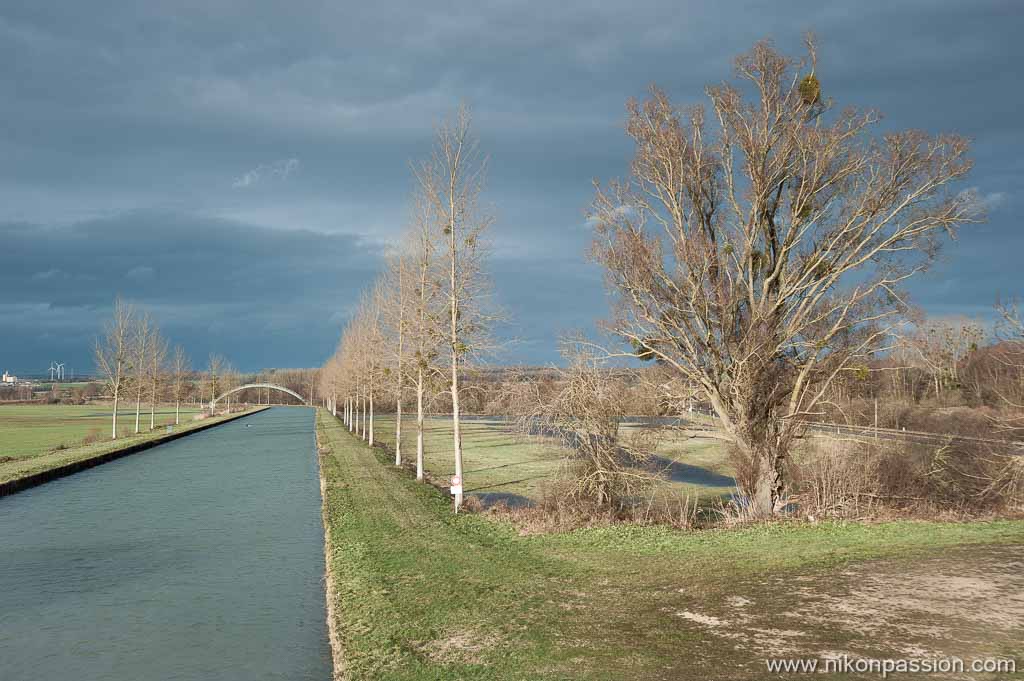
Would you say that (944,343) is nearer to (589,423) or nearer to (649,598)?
(589,423)

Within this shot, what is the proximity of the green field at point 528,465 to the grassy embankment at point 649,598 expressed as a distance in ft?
14.9

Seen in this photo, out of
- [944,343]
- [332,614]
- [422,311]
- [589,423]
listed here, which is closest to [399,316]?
[422,311]

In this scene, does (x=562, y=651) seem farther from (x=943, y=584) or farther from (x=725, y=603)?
(x=943, y=584)

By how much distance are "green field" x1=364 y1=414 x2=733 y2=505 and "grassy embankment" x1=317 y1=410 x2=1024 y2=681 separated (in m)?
4.53

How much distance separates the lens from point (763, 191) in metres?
17.6

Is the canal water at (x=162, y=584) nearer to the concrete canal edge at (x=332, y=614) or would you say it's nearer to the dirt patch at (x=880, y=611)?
the concrete canal edge at (x=332, y=614)

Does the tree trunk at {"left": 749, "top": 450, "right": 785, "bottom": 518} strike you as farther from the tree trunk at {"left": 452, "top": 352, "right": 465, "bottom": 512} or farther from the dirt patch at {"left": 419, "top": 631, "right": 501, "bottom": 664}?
the dirt patch at {"left": 419, "top": 631, "right": 501, "bottom": 664}

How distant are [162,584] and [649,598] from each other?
31.2ft

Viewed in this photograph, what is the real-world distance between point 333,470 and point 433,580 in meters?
20.3

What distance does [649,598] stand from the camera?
10.3 meters

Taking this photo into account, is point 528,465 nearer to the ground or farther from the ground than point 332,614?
nearer to the ground

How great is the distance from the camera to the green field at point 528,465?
23356 mm

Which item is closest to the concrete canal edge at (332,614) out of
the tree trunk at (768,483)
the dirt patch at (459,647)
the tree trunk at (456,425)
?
the dirt patch at (459,647)

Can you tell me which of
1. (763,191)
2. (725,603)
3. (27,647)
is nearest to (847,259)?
(763,191)
